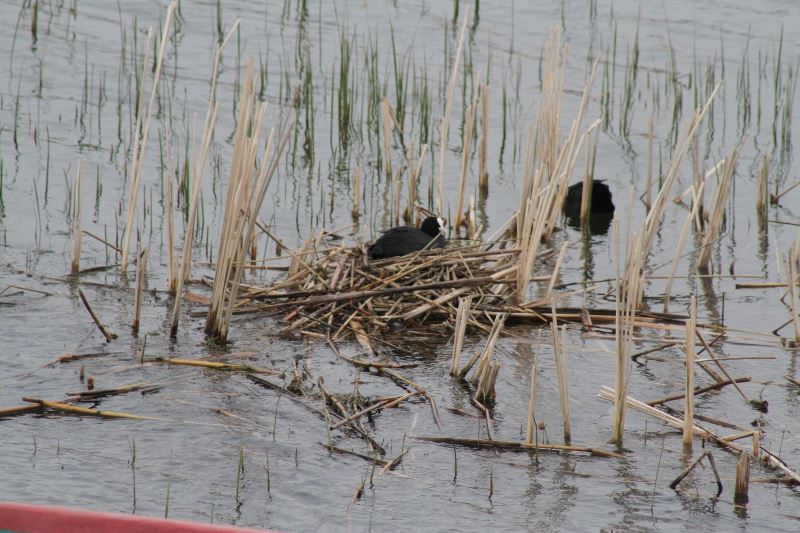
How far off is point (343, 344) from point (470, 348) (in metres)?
0.73

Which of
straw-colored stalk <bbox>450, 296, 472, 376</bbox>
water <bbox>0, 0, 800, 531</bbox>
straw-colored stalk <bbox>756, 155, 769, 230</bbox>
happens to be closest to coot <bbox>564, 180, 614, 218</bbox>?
water <bbox>0, 0, 800, 531</bbox>

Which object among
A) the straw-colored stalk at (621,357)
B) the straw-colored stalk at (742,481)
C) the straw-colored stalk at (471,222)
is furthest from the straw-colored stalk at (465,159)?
the straw-colored stalk at (742,481)

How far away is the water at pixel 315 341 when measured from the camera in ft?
13.0

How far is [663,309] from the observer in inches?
267

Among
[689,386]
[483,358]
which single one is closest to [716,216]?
[483,358]

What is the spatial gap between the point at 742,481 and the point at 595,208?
5.41 m

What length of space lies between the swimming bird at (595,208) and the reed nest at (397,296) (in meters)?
2.70

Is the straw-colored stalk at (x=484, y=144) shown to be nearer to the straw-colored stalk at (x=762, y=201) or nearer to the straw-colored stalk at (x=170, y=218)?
the straw-colored stalk at (x=762, y=201)

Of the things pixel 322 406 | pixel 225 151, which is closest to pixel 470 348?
pixel 322 406

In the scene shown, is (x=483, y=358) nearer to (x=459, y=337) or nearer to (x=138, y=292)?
(x=459, y=337)

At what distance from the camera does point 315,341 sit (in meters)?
5.80

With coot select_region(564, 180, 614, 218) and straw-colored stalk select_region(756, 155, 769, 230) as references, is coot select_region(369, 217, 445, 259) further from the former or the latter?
straw-colored stalk select_region(756, 155, 769, 230)

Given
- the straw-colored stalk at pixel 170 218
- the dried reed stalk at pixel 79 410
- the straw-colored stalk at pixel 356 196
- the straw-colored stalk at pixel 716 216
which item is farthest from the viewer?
the straw-colored stalk at pixel 356 196

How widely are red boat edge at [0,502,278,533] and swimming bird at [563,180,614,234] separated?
663 cm
